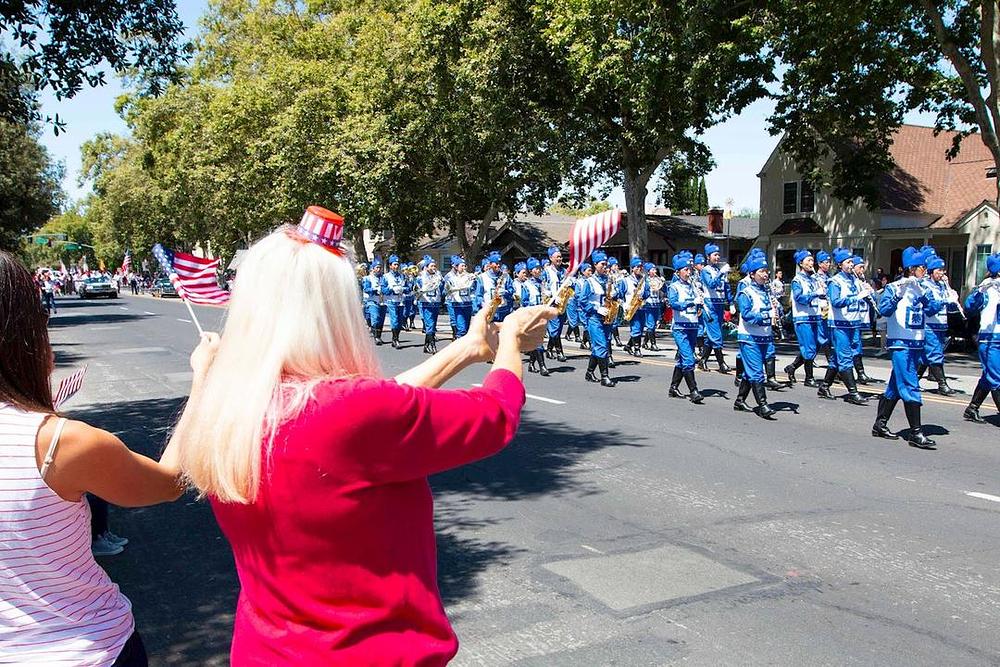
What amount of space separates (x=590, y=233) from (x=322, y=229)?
1333 mm

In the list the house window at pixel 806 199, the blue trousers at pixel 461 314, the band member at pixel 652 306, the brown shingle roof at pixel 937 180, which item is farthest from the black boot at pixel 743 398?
the house window at pixel 806 199

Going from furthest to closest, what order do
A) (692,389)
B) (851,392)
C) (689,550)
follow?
1. (692,389)
2. (851,392)
3. (689,550)

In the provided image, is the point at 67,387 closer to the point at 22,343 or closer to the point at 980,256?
the point at 22,343

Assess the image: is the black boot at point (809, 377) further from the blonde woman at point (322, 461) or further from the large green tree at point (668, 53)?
the blonde woman at point (322, 461)

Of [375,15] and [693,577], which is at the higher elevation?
[375,15]

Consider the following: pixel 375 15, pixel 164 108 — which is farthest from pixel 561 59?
pixel 164 108

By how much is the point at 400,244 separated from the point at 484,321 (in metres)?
38.0

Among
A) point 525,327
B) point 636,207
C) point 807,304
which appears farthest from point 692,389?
point 636,207

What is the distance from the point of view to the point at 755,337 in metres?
11.0

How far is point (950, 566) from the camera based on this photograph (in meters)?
5.37

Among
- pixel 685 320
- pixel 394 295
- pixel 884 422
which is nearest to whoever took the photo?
pixel 884 422

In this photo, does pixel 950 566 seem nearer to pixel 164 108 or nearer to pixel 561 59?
pixel 561 59

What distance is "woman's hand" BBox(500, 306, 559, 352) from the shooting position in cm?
225

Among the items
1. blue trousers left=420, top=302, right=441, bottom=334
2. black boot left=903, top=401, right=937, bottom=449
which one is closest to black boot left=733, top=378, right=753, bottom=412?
black boot left=903, top=401, right=937, bottom=449
